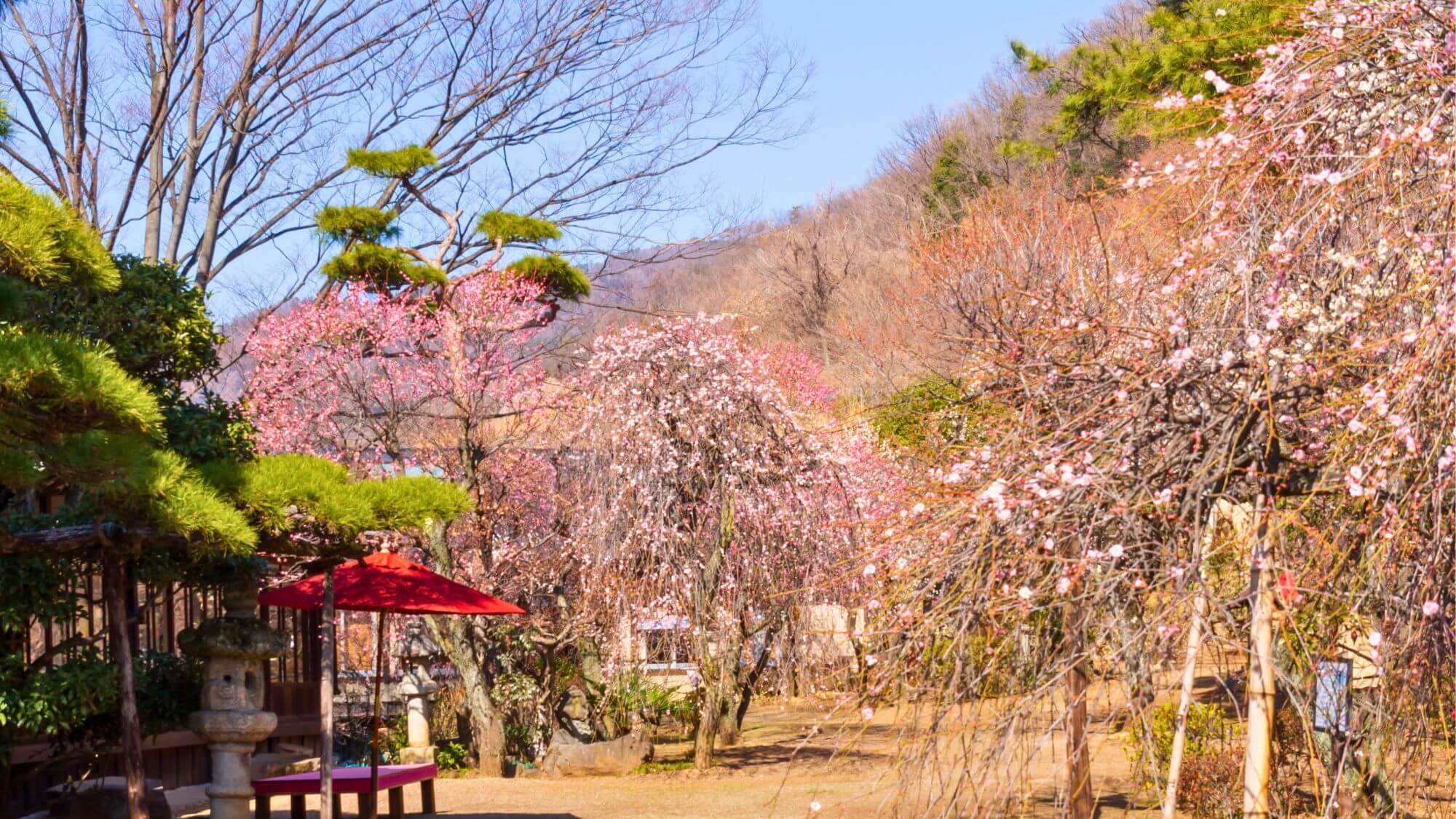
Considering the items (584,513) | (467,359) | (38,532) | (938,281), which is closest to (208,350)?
(38,532)

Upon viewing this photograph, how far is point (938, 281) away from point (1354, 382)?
43.0 feet

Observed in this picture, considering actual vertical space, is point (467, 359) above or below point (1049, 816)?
above

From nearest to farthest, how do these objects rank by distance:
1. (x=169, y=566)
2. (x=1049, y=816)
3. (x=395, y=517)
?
(x=395, y=517)
(x=169, y=566)
(x=1049, y=816)

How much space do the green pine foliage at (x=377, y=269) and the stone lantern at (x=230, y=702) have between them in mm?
6781

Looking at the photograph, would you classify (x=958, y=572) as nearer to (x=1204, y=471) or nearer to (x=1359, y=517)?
(x=1204, y=471)

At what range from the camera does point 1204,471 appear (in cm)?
383

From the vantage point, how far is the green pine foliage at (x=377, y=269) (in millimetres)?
14367

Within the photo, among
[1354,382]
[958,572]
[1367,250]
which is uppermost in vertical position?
[1367,250]

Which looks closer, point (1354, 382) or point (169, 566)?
point (1354, 382)

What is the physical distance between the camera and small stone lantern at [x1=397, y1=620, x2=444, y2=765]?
14.0m

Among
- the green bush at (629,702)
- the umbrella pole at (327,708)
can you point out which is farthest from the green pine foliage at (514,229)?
the umbrella pole at (327,708)

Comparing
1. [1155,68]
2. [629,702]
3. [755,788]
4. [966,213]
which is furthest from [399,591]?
[966,213]

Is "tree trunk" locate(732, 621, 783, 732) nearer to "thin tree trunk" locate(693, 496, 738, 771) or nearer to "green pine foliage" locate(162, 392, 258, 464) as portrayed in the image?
"thin tree trunk" locate(693, 496, 738, 771)

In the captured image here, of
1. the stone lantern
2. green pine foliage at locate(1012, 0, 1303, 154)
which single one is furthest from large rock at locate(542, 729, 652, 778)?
green pine foliage at locate(1012, 0, 1303, 154)
